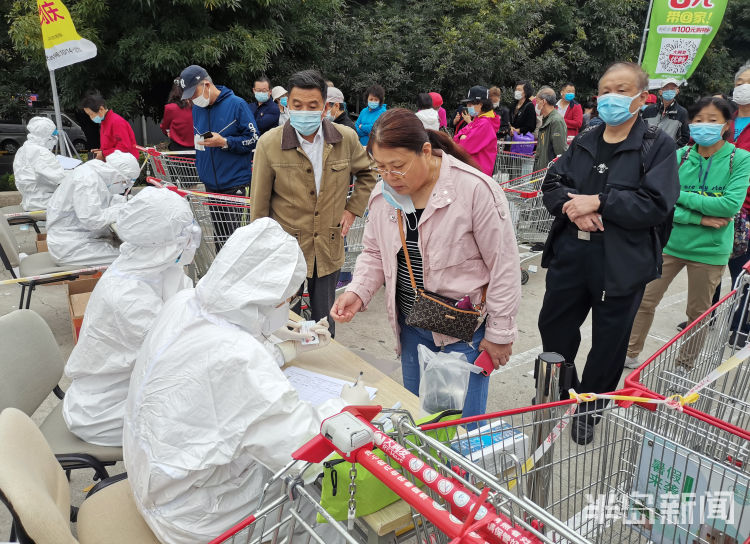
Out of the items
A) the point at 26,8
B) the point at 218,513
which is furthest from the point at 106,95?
the point at 218,513

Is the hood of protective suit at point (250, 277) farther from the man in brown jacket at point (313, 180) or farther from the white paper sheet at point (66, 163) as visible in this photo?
the white paper sheet at point (66, 163)

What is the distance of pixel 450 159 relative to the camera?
2314 millimetres

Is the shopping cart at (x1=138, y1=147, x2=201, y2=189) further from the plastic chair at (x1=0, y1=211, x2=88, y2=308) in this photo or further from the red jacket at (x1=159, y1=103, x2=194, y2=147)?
the plastic chair at (x1=0, y1=211, x2=88, y2=308)

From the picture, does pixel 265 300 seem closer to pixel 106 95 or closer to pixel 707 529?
pixel 707 529

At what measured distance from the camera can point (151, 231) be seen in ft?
8.71

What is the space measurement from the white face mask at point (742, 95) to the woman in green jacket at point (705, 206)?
1308mm

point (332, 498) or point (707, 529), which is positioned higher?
point (332, 498)

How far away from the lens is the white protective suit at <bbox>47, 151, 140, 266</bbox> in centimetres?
447

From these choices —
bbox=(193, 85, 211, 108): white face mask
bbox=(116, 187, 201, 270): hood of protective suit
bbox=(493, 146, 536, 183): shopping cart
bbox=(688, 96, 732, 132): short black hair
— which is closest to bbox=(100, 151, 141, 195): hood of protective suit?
bbox=(193, 85, 211, 108): white face mask

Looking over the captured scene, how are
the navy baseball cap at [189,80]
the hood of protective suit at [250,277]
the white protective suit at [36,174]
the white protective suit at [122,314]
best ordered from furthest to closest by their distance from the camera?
1. the white protective suit at [36,174]
2. the navy baseball cap at [189,80]
3. the white protective suit at [122,314]
4. the hood of protective suit at [250,277]

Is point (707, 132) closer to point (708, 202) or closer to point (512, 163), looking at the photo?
point (708, 202)

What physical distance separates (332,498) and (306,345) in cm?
112

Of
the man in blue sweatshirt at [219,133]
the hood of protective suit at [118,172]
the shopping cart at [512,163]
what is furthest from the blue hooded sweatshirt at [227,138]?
the shopping cart at [512,163]

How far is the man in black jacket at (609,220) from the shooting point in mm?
2836
